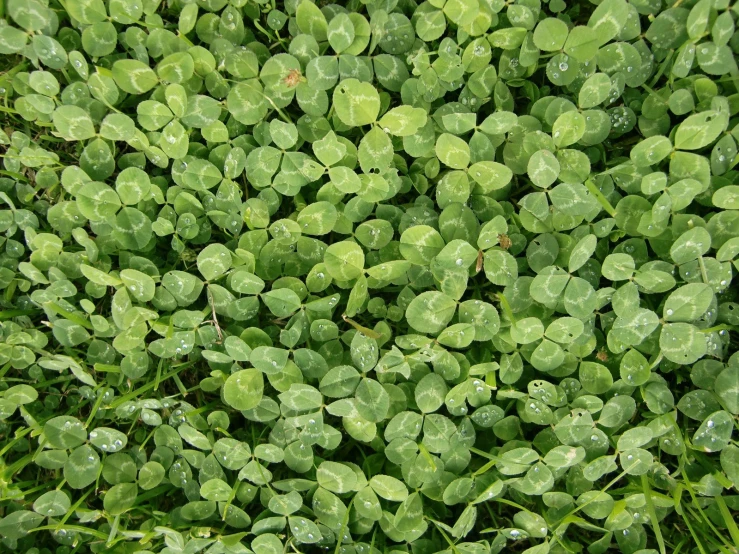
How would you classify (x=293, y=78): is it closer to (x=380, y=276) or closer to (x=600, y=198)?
(x=380, y=276)

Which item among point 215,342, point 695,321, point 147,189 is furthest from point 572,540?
point 147,189

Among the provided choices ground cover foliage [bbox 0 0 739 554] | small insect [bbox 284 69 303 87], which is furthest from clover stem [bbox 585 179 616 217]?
small insect [bbox 284 69 303 87]

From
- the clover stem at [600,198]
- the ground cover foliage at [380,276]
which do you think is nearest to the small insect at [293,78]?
the ground cover foliage at [380,276]

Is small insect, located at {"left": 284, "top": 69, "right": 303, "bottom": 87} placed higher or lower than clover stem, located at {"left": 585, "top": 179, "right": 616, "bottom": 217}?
lower

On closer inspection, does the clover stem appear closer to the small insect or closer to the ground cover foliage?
the ground cover foliage

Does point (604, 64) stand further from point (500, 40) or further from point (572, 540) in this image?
point (572, 540)

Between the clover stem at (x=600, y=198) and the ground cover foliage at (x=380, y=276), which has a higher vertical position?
the clover stem at (x=600, y=198)

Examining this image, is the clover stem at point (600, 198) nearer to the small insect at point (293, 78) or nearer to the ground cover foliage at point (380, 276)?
the ground cover foliage at point (380, 276)

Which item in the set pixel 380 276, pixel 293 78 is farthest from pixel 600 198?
pixel 293 78
